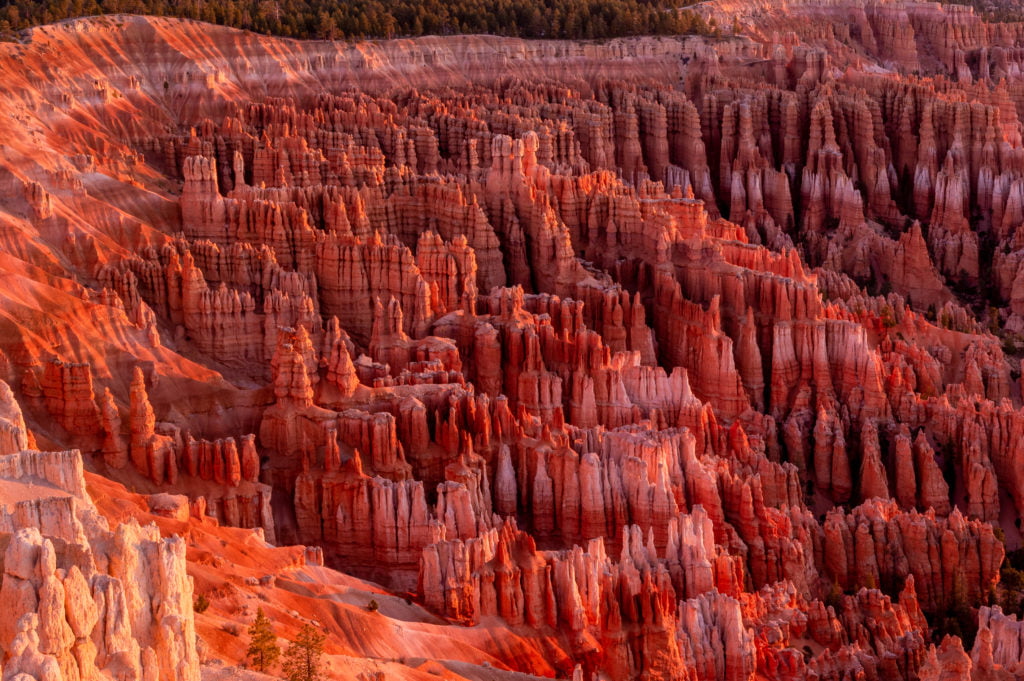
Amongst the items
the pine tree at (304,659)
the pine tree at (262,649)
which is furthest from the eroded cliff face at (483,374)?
the pine tree at (304,659)

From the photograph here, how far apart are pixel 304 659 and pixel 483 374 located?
82.7ft

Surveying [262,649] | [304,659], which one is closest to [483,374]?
[304,659]

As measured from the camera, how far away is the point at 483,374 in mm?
50969

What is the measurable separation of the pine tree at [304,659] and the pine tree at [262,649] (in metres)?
0.22

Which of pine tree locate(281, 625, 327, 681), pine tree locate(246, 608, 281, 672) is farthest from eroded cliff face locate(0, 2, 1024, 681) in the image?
pine tree locate(281, 625, 327, 681)

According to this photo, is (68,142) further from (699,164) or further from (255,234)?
(699,164)

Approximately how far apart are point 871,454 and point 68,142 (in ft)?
95.5

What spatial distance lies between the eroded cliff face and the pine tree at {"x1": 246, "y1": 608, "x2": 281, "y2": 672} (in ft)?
1.48

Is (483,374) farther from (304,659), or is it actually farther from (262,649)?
(262,649)

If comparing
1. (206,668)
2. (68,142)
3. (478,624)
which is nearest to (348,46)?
(68,142)

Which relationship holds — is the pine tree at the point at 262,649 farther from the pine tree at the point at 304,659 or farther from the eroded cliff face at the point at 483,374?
the eroded cliff face at the point at 483,374

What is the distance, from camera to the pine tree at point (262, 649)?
25750 mm

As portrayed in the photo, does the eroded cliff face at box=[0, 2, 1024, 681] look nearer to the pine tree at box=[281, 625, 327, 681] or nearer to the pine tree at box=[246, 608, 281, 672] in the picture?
the pine tree at box=[246, 608, 281, 672]

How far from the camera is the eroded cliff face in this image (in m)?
35.7
